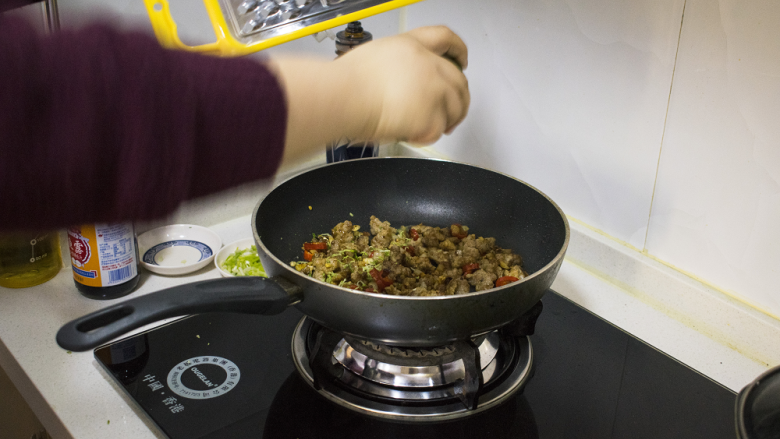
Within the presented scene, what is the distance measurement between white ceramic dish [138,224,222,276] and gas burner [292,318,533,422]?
0.28m

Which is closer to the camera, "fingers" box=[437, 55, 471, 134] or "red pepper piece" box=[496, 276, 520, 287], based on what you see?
"fingers" box=[437, 55, 471, 134]

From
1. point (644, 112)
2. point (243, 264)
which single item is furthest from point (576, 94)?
point (243, 264)

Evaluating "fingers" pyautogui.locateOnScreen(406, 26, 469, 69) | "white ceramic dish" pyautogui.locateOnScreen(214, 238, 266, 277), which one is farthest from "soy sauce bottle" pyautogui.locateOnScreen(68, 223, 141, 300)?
"fingers" pyautogui.locateOnScreen(406, 26, 469, 69)

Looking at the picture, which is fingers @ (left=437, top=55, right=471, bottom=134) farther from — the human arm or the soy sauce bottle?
the soy sauce bottle

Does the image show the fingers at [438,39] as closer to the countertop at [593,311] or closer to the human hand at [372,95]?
the human hand at [372,95]

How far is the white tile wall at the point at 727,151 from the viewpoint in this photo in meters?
0.72

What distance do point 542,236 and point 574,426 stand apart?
30 cm

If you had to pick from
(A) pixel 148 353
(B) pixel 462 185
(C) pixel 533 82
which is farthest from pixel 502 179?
(A) pixel 148 353

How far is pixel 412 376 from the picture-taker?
708 mm

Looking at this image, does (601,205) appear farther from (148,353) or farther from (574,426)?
(148,353)

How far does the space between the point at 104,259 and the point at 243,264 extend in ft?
0.67

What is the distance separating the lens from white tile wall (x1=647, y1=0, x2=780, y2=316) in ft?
2.37

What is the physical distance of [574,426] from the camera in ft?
2.19

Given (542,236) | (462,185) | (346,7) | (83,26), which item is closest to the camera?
(83,26)
